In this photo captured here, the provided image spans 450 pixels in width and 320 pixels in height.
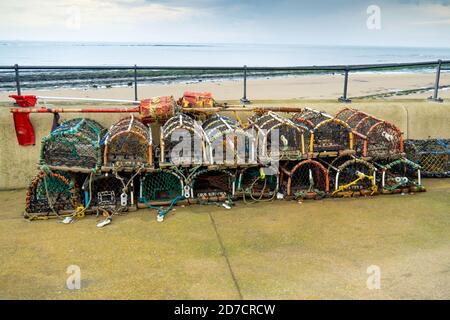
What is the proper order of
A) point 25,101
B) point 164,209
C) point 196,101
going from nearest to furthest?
point 164,209
point 25,101
point 196,101

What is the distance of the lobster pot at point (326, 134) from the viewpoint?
18.7 feet

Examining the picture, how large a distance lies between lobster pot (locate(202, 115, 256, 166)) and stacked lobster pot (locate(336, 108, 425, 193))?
163cm

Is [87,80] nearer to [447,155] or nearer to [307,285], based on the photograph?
[447,155]

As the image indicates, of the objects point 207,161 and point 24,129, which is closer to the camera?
point 207,161

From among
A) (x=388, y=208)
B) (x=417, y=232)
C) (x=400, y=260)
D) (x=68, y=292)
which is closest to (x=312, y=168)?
(x=388, y=208)

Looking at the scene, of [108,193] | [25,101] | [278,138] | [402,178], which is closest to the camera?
[108,193]

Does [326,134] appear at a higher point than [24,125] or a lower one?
lower

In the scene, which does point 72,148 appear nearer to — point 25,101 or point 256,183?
point 25,101

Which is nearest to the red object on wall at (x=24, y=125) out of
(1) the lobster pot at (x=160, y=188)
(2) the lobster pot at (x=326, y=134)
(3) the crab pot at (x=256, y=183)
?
(1) the lobster pot at (x=160, y=188)

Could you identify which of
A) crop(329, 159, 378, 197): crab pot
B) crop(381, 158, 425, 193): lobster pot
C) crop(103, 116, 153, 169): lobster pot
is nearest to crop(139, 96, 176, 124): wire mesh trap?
crop(103, 116, 153, 169): lobster pot

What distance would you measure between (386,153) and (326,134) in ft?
3.02

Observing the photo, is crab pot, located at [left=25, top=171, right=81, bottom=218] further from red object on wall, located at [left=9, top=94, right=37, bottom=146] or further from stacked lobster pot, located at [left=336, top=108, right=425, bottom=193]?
stacked lobster pot, located at [left=336, top=108, right=425, bottom=193]

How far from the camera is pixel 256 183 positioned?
5.97 meters

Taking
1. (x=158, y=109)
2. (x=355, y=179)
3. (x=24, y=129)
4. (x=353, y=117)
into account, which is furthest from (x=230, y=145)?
(x=24, y=129)
